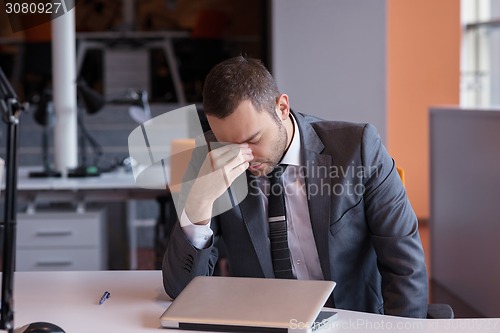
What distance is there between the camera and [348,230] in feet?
6.67

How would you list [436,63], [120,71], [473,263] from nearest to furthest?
1. [473,263]
2. [436,63]
3. [120,71]

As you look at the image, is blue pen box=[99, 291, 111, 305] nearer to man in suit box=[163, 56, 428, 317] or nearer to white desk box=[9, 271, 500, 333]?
white desk box=[9, 271, 500, 333]

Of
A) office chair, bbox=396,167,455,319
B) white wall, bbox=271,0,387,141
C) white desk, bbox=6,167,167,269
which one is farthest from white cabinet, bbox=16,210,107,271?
office chair, bbox=396,167,455,319

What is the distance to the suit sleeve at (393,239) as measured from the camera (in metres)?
1.97

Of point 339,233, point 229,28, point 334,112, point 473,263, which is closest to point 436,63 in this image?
point 229,28

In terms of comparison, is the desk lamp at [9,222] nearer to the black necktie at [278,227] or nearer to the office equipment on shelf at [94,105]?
the black necktie at [278,227]

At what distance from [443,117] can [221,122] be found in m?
3.04

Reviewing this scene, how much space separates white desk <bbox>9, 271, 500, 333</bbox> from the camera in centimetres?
162

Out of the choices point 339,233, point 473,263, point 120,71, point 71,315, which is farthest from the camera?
point 120,71

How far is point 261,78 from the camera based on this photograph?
6.40 ft

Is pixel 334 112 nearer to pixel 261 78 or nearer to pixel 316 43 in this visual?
pixel 316 43

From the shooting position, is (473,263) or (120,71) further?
(120,71)

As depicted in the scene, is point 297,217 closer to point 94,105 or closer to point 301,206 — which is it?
point 301,206

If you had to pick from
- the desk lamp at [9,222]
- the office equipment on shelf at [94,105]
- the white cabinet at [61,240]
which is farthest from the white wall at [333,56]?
the desk lamp at [9,222]
